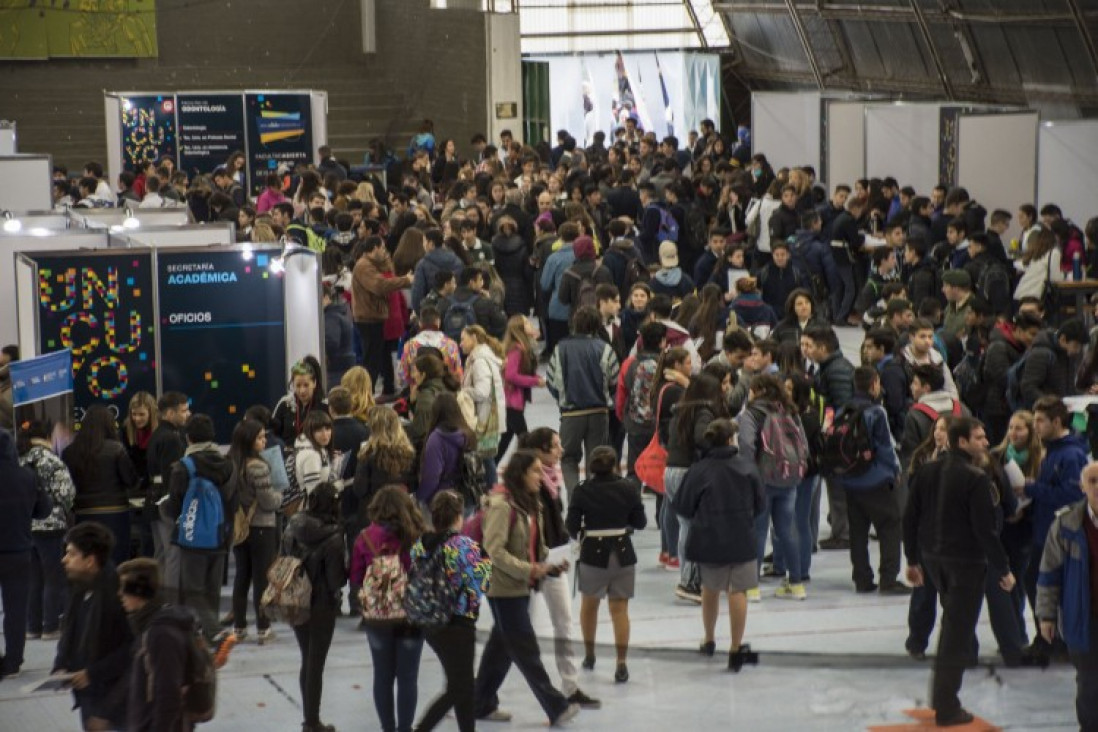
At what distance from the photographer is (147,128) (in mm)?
24781

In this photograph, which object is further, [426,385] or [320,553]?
[426,385]

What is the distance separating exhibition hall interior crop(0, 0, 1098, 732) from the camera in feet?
27.2

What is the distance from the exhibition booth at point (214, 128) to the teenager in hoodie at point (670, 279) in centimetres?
1069

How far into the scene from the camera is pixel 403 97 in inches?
1363

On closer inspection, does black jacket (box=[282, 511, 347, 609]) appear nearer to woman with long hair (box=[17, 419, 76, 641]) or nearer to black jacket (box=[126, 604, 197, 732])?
black jacket (box=[126, 604, 197, 732])

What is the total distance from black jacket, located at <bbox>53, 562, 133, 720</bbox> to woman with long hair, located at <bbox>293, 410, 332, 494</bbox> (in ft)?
8.98

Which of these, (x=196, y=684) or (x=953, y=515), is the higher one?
(x=953, y=515)

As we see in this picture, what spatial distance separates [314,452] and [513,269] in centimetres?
709

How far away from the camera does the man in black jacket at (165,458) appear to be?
10250 millimetres

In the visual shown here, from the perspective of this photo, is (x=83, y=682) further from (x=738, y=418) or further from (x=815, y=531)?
(x=815, y=531)

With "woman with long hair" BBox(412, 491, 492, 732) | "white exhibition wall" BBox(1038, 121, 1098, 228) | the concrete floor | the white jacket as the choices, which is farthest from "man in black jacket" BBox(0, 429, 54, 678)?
"white exhibition wall" BBox(1038, 121, 1098, 228)

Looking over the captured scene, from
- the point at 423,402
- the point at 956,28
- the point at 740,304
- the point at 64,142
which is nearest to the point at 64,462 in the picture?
the point at 423,402

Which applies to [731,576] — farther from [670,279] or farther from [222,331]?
[670,279]

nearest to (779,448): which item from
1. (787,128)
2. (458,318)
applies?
(458,318)
